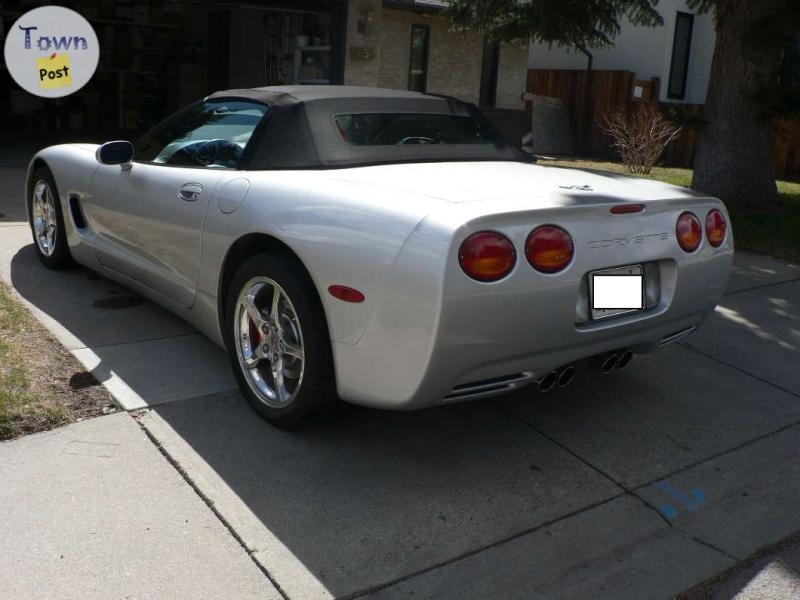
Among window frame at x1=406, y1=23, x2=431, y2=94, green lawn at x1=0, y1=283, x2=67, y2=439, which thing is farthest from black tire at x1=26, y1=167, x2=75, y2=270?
window frame at x1=406, y1=23, x2=431, y2=94

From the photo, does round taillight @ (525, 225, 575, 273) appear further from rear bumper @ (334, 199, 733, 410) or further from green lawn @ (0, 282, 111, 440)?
green lawn @ (0, 282, 111, 440)

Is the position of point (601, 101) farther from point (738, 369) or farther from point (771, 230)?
point (738, 369)

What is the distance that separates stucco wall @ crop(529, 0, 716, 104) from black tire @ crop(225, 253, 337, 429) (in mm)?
18180

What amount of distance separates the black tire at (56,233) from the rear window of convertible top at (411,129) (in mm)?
2446

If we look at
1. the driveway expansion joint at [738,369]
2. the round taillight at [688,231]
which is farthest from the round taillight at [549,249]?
the driveway expansion joint at [738,369]

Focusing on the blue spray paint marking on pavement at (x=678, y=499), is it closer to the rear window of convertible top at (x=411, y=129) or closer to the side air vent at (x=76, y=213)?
the rear window of convertible top at (x=411, y=129)

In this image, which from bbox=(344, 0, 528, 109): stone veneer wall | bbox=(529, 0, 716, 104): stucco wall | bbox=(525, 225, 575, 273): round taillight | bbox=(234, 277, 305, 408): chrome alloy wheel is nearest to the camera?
bbox=(525, 225, 575, 273): round taillight

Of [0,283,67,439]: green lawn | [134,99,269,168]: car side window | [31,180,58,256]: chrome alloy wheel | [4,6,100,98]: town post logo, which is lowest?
[0,283,67,439]: green lawn

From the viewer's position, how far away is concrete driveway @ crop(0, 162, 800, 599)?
2779 millimetres

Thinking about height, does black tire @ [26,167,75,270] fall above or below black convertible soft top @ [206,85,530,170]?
below

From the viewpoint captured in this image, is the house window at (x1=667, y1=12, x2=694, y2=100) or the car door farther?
the house window at (x1=667, y1=12, x2=694, y2=100)

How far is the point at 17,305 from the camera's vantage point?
4.88 m

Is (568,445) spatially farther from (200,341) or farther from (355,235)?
(200,341)

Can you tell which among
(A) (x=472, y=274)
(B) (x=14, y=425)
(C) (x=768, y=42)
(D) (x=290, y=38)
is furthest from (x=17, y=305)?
(D) (x=290, y=38)
